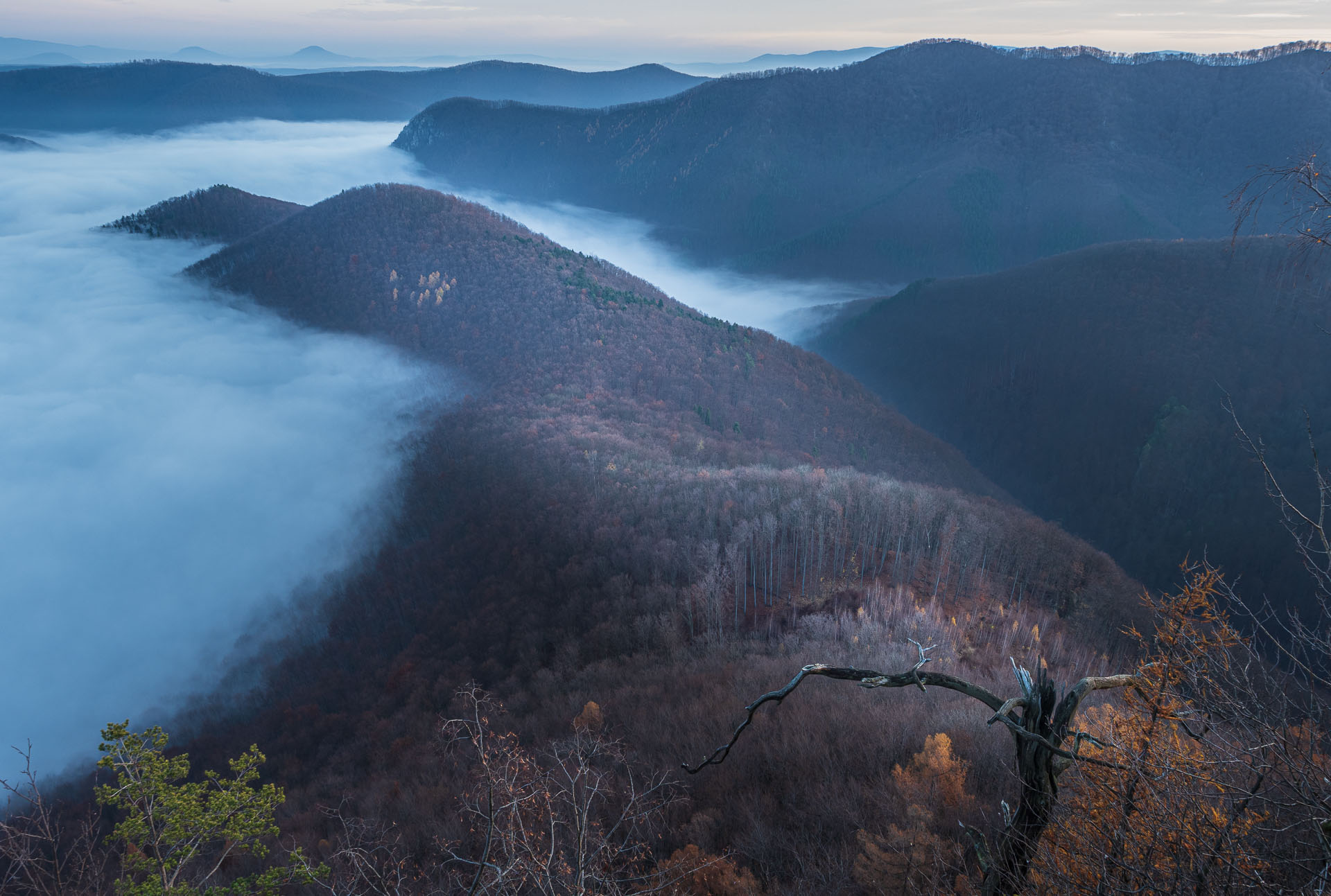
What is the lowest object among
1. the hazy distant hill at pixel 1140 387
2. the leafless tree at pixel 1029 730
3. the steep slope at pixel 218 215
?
the hazy distant hill at pixel 1140 387

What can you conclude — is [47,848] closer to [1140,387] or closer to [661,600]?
[661,600]

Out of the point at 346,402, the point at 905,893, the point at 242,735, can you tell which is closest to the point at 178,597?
the point at 346,402

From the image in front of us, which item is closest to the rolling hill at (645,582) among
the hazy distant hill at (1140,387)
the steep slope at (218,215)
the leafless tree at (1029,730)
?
the leafless tree at (1029,730)

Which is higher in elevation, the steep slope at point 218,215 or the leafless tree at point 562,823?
the steep slope at point 218,215

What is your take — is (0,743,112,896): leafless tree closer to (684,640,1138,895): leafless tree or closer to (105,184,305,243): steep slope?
(684,640,1138,895): leafless tree

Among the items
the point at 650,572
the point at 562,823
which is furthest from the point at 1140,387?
the point at 562,823

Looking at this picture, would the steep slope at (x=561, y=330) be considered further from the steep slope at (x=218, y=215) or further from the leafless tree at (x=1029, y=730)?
the leafless tree at (x=1029, y=730)

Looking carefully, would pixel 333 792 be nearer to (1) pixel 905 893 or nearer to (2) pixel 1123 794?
(1) pixel 905 893
